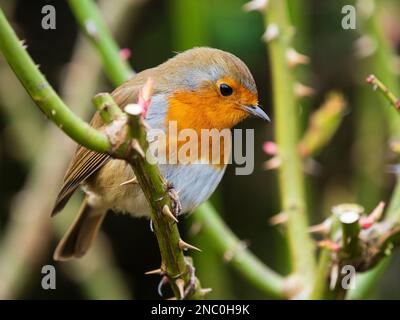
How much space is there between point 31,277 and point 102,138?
→ 2.73m

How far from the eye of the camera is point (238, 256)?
2785mm

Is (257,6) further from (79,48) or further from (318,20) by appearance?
(318,20)

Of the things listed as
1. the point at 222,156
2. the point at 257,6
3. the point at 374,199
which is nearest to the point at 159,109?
the point at 222,156

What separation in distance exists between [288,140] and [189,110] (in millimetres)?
394

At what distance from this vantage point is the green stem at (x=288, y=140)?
2.79 meters

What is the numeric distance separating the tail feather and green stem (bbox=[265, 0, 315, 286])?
98 cm

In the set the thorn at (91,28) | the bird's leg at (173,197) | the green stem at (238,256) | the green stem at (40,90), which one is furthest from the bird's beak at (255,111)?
the green stem at (40,90)

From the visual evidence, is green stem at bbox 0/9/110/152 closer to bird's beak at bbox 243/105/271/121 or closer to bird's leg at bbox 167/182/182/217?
bird's leg at bbox 167/182/182/217

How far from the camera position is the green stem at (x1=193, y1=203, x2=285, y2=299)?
278 cm

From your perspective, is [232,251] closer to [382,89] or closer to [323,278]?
[323,278]

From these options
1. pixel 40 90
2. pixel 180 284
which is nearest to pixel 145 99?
pixel 40 90

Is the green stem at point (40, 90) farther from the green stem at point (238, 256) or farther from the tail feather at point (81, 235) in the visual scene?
the tail feather at point (81, 235)

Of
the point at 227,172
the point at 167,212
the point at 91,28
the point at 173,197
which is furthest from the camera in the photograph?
the point at 227,172

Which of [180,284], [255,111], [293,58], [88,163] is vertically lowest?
[180,284]
